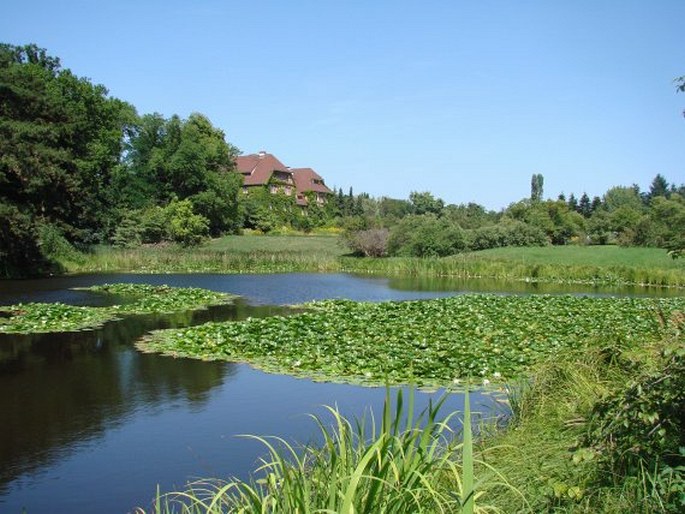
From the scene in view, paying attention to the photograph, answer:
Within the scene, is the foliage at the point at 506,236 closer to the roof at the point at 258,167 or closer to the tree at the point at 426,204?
the tree at the point at 426,204

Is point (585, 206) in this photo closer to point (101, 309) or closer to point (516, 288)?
point (516, 288)

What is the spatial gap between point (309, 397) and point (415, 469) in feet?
21.8

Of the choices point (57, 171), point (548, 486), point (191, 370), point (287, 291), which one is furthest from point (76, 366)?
point (57, 171)

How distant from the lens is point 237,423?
8.59 meters

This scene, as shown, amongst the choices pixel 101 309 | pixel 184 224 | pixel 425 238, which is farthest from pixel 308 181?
pixel 101 309

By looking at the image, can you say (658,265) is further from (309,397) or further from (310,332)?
(309,397)

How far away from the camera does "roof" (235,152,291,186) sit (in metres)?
74.0

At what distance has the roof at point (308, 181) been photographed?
79525 mm

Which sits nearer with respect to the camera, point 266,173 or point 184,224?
point 184,224

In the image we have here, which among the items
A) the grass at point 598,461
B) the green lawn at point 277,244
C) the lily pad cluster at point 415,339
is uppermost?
the green lawn at point 277,244

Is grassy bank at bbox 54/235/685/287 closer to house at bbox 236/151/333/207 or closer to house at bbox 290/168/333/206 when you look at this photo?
house at bbox 236/151/333/207

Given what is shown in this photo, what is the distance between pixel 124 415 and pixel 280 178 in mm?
68034

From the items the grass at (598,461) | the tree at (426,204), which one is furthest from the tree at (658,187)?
the grass at (598,461)

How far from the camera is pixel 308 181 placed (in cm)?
8088
